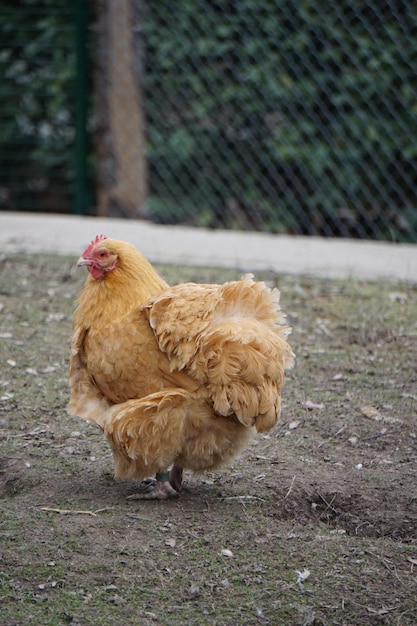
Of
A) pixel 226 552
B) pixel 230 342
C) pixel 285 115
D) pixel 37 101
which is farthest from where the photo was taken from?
pixel 37 101

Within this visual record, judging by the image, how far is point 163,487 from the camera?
345 centimetres

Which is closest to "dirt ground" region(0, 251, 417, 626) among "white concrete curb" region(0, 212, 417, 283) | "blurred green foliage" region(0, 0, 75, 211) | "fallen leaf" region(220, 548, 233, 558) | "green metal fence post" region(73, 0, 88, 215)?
"fallen leaf" region(220, 548, 233, 558)

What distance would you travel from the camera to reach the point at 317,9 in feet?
24.4

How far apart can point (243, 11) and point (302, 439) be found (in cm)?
486

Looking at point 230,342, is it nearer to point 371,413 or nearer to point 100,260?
point 100,260

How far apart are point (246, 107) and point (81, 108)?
1532 mm

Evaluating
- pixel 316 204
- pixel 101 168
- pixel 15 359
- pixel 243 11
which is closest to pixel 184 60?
pixel 243 11

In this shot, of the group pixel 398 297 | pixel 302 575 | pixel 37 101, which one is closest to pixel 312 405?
pixel 302 575

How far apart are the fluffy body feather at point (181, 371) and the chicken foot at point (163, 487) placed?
0.11 meters

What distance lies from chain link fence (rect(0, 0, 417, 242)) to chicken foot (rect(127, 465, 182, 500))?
474cm

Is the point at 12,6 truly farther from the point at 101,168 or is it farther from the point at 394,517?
the point at 394,517

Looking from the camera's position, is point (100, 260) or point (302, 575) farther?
point (100, 260)

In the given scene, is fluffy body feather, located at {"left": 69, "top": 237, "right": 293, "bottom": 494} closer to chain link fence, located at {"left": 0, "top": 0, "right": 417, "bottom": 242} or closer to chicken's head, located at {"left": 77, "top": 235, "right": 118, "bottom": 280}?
chicken's head, located at {"left": 77, "top": 235, "right": 118, "bottom": 280}

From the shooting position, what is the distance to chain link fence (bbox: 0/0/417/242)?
7480 millimetres
